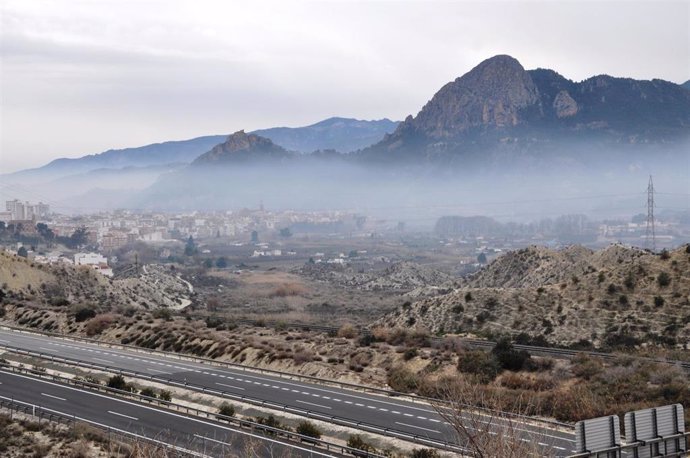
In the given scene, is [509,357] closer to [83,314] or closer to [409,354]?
[409,354]

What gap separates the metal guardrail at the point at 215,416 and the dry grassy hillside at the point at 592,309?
28.9m

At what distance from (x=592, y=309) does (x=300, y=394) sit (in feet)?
93.4

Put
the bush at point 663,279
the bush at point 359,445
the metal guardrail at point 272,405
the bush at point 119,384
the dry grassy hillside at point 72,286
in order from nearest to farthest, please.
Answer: the bush at point 359,445
the metal guardrail at point 272,405
the bush at point 119,384
the bush at point 663,279
the dry grassy hillside at point 72,286

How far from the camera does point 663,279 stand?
2276 inches

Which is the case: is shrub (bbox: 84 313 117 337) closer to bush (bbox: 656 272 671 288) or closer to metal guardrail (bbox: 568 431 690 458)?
bush (bbox: 656 272 671 288)

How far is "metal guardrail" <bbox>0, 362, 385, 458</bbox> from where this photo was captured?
2677 cm

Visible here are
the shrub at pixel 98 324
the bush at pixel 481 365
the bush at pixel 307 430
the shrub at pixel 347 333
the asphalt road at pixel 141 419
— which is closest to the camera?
the asphalt road at pixel 141 419

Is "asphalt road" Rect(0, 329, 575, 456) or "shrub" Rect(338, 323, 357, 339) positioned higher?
"asphalt road" Rect(0, 329, 575, 456)

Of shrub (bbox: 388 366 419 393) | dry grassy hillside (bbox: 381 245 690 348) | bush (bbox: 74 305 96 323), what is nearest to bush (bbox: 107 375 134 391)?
shrub (bbox: 388 366 419 393)

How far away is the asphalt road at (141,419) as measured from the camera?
26.6 meters

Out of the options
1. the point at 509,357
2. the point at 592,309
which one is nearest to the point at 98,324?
the point at 509,357

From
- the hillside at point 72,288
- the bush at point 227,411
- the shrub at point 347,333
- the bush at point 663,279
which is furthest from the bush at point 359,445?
the hillside at point 72,288

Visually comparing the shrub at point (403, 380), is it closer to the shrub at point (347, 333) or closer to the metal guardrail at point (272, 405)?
the metal guardrail at point (272, 405)

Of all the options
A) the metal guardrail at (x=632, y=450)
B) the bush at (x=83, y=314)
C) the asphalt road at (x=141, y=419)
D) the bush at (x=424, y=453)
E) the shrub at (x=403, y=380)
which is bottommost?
the bush at (x=83, y=314)
